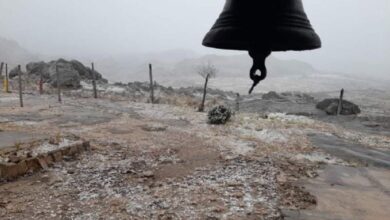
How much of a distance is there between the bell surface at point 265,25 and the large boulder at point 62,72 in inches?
650

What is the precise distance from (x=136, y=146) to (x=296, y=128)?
4.79 meters

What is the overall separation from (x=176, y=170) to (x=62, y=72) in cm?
1777

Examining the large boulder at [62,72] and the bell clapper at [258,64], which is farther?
the large boulder at [62,72]

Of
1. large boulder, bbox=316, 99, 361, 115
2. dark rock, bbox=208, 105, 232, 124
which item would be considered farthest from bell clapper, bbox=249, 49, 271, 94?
large boulder, bbox=316, 99, 361, 115

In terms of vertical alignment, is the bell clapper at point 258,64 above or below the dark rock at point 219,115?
above

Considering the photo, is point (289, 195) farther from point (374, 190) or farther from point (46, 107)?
point (46, 107)

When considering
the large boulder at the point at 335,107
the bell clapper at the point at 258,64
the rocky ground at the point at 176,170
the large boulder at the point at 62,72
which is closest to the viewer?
the bell clapper at the point at 258,64

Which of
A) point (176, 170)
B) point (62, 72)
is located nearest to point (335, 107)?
point (176, 170)

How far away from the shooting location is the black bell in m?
2.13

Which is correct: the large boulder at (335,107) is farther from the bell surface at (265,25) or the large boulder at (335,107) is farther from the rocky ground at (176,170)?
the bell surface at (265,25)

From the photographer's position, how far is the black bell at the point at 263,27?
6.98 feet

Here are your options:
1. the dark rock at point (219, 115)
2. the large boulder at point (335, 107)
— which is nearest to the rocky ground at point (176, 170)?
the dark rock at point (219, 115)

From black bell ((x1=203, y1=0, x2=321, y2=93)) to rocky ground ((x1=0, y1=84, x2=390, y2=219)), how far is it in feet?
9.72

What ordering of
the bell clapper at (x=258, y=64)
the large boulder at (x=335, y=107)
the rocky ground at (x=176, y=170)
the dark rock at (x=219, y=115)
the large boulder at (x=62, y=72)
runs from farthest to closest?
the large boulder at (x=62, y=72) → the large boulder at (x=335, y=107) → the dark rock at (x=219, y=115) → the rocky ground at (x=176, y=170) → the bell clapper at (x=258, y=64)
